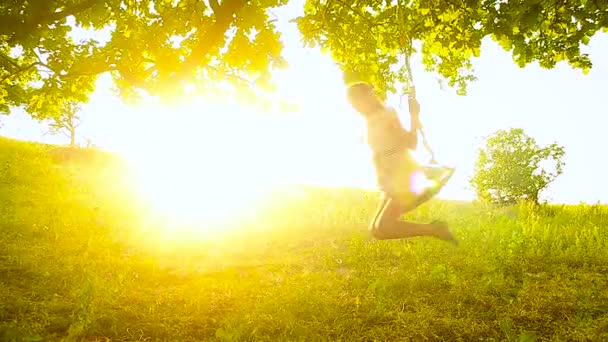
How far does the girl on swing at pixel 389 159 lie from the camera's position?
251 inches

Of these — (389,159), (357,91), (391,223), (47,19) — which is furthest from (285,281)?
(47,19)

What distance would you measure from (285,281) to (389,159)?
3.45m

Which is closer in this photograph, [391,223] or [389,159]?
[389,159]

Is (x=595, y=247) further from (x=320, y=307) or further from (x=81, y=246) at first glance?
(x=81, y=246)

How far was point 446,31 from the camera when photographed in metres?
9.74

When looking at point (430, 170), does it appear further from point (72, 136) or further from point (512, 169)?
point (72, 136)

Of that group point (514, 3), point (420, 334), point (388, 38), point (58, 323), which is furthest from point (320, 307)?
point (388, 38)

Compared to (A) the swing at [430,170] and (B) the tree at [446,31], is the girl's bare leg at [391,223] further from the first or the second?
(B) the tree at [446,31]

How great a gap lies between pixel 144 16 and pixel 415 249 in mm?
8906

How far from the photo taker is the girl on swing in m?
6.37

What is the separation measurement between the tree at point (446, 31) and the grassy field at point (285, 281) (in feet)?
13.2

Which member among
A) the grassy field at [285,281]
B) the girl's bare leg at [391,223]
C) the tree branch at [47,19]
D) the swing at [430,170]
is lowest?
the grassy field at [285,281]

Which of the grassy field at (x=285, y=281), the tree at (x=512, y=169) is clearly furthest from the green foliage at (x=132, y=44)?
the tree at (x=512, y=169)

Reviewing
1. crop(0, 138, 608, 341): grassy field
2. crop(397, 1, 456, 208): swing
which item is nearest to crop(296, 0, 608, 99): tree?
crop(397, 1, 456, 208): swing
